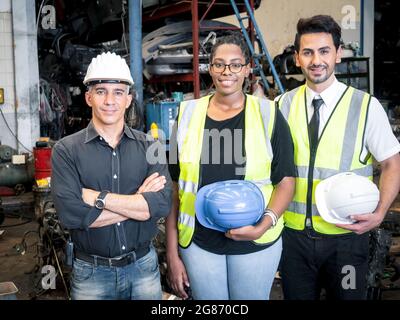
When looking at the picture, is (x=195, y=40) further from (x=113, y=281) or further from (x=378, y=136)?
(x=113, y=281)

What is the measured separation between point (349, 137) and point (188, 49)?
460 cm

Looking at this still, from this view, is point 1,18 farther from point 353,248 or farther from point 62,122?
point 353,248

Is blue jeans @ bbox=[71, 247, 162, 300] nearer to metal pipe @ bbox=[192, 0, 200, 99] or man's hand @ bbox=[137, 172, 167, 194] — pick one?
man's hand @ bbox=[137, 172, 167, 194]

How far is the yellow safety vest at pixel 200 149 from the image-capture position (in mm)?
2027

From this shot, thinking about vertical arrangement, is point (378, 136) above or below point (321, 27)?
below

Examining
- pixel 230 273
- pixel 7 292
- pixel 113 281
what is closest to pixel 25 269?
pixel 7 292

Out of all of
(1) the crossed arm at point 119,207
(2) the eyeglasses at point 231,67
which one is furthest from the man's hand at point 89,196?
(2) the eyeglasses at point 231,67

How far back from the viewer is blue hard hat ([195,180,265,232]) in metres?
1.95

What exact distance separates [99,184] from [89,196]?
0.23 feet

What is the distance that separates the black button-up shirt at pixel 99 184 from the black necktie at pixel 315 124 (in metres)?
0.70

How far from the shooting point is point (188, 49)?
6480 millimetres

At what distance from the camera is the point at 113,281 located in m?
1.99

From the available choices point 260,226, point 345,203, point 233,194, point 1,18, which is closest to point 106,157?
point 233,194

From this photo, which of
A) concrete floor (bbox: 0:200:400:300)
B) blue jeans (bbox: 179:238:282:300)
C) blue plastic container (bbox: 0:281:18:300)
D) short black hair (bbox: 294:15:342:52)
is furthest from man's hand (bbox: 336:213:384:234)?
blue plastic container (bbox: 0:281:18:300)
